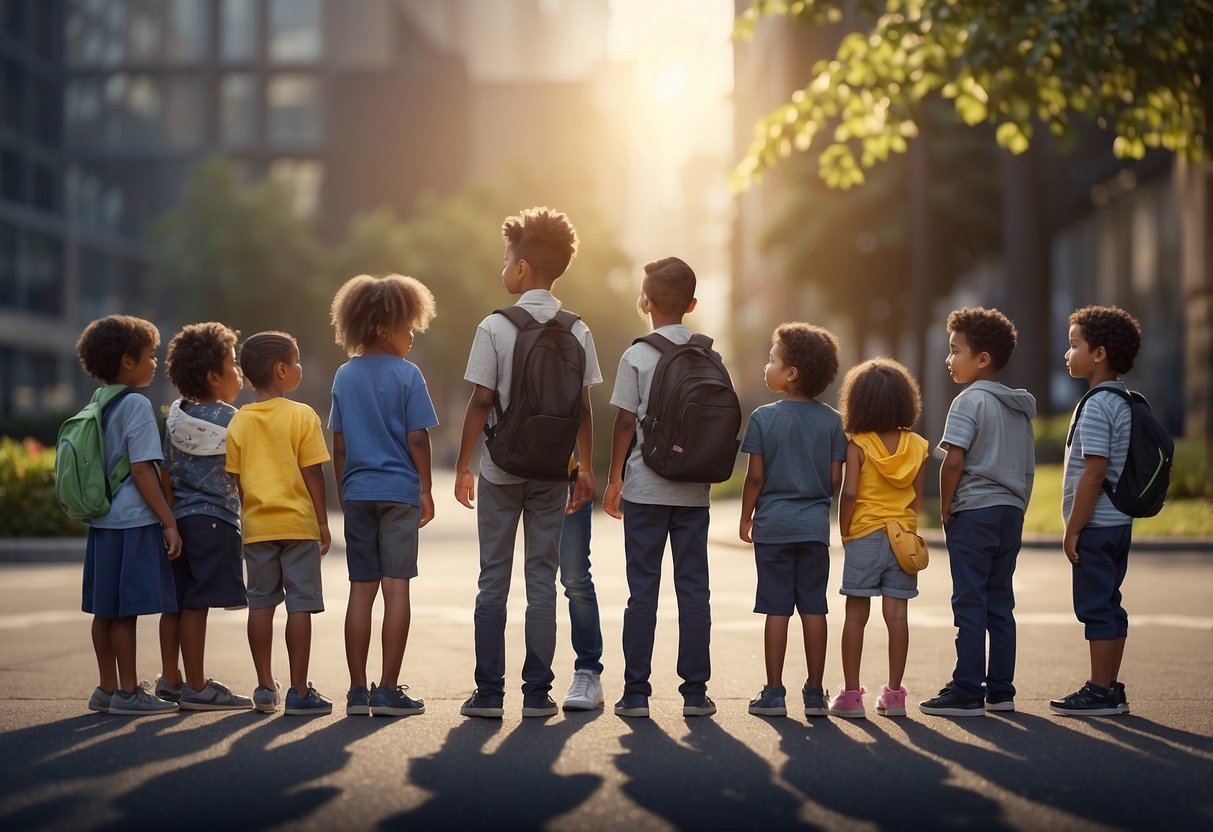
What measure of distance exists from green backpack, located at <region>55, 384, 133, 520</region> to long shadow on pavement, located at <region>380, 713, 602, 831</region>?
5.66ft

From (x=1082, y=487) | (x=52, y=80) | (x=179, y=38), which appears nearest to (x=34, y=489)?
(x=1082, y=487)

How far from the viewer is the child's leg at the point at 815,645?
6.53 m

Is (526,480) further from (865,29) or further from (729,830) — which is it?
(865,29)

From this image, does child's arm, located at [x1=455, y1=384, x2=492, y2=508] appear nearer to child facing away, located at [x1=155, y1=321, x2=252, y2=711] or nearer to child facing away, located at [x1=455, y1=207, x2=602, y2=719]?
child facing away, located at [x1=455, y1=207, x2=602, y2=719]

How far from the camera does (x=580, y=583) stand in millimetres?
6785

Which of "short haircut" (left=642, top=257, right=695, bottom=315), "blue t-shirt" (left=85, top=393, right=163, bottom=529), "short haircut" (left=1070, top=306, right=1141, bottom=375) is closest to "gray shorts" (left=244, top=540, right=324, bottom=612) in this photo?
"blue t-shirt" (left=85, top=393, right=163, bottom=529)

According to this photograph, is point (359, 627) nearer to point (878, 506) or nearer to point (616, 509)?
point (616, 509)

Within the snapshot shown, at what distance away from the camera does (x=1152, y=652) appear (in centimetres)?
884

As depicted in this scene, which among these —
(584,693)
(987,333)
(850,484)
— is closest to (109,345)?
(584,693)

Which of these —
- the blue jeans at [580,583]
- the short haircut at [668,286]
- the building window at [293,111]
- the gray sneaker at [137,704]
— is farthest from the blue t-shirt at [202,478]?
the building window at [293,111]

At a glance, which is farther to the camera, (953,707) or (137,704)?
(137,704)

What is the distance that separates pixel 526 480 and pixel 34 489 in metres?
12.1

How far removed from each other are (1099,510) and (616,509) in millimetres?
1912

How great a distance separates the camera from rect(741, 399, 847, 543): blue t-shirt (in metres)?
6.55
